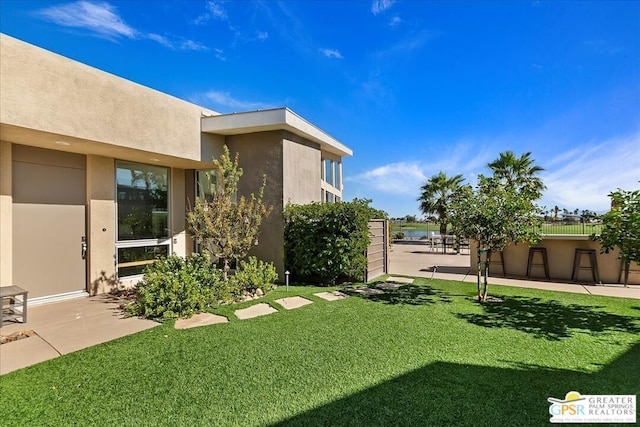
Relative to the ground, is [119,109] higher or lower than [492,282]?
higher

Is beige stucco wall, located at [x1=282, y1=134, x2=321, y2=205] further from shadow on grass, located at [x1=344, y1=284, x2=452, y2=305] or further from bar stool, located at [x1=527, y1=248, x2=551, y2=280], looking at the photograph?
bar stool, located at [x1=527, y1=248, x2=551, y2=280]

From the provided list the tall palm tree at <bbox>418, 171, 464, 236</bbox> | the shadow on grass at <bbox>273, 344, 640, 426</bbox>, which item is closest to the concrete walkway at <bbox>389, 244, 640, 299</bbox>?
the shadow on grass at <bbox>273, 344, 640, 426</bbox>

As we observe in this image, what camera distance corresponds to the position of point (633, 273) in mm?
9477

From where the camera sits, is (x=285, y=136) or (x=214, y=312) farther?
(x=285, y=136)

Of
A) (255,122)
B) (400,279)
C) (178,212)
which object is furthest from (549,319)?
(178,212)

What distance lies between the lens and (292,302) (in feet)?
23.4

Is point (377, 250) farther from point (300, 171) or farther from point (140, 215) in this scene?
point (140, 215)

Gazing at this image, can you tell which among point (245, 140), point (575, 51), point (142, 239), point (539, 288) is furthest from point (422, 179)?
point (142, 239)

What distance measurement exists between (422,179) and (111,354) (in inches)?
895

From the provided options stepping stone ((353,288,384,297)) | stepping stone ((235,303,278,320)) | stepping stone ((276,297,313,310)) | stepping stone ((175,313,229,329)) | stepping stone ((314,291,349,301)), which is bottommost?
stepping stone ((353,288,384,297))

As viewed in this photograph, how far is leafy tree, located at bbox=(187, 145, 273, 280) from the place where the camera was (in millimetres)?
7691

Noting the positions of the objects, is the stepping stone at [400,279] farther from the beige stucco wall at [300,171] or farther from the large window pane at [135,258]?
the large window pane at [135,258]

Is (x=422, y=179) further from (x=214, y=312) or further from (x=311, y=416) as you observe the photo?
(x=311, y=416)

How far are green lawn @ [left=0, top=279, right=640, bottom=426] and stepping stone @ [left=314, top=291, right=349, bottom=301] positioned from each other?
144 cm
